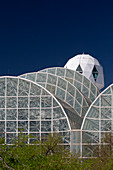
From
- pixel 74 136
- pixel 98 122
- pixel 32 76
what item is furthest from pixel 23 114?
pixel 32 76

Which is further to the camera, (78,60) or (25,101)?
(78,60)

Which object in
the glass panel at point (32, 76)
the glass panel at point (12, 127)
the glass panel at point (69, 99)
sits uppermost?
the glass panel at point (32, 76)

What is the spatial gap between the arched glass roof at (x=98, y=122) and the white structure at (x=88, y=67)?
25.6m

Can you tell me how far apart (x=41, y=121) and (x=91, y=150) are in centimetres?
596

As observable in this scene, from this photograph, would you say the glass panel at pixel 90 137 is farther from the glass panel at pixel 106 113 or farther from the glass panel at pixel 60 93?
the glass panel at pixel 60 93

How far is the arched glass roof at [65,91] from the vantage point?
44.1m

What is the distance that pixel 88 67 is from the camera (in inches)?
2389

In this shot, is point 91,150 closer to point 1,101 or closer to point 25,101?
point 25,101

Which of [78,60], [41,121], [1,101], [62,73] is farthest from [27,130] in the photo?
[78,60]

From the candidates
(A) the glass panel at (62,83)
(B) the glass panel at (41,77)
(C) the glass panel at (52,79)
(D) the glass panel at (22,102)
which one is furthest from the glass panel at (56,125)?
(B) the glass panel at (41,77)

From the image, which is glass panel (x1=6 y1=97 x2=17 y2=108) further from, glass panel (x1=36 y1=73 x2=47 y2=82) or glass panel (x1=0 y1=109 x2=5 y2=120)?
glass panel (x1=36 y1=73 x2=47 y2=82)

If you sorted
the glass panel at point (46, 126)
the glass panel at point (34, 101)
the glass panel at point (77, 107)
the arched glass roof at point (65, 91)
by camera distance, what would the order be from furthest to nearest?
the arched glass roof at point (65, 91), the glass panel at point (77, 107), the glass panel at point (34, 101), the glass panel at point (46, 126)

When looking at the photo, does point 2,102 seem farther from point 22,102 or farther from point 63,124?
point 63,124

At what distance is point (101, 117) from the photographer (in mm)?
34312
